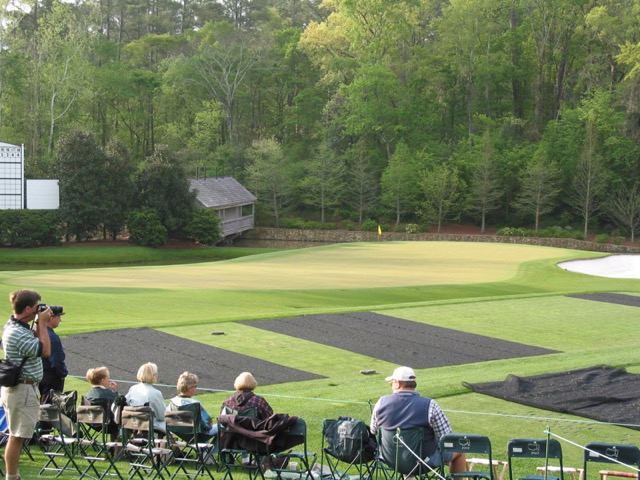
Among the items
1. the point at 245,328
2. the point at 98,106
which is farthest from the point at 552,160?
the point at 245,328

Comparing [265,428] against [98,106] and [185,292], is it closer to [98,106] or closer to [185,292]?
[185,292]

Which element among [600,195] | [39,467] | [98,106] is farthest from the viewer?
[98,106]

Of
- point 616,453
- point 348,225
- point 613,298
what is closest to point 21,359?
point 616,453

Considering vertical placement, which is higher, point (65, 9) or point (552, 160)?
point (65, 9)

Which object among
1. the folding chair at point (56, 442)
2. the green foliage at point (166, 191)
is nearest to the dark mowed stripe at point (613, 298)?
the folding chair at point (56, 442)

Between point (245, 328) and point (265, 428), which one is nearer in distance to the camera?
point (265, 428)

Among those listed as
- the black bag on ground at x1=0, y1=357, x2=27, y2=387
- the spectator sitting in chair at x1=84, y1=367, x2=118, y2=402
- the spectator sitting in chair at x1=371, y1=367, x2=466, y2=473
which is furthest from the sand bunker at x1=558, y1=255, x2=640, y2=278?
the black bag on ground at x1=0, y1=357, x2=27, y2=387

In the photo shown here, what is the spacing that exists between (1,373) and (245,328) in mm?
13734

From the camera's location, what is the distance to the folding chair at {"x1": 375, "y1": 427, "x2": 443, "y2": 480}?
995cm

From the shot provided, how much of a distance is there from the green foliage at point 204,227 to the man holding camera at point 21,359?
55732mm

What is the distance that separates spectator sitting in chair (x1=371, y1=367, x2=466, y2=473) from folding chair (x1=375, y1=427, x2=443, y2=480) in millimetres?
77

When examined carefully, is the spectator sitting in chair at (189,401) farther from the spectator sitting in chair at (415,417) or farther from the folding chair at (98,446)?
the spectator sitting in chair at (415,417)

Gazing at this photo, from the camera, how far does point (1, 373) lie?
31.8ft

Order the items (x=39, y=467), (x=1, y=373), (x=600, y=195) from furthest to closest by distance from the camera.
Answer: (x=600, y=195) → (x=39, y=467) → (x=1, y=373)
